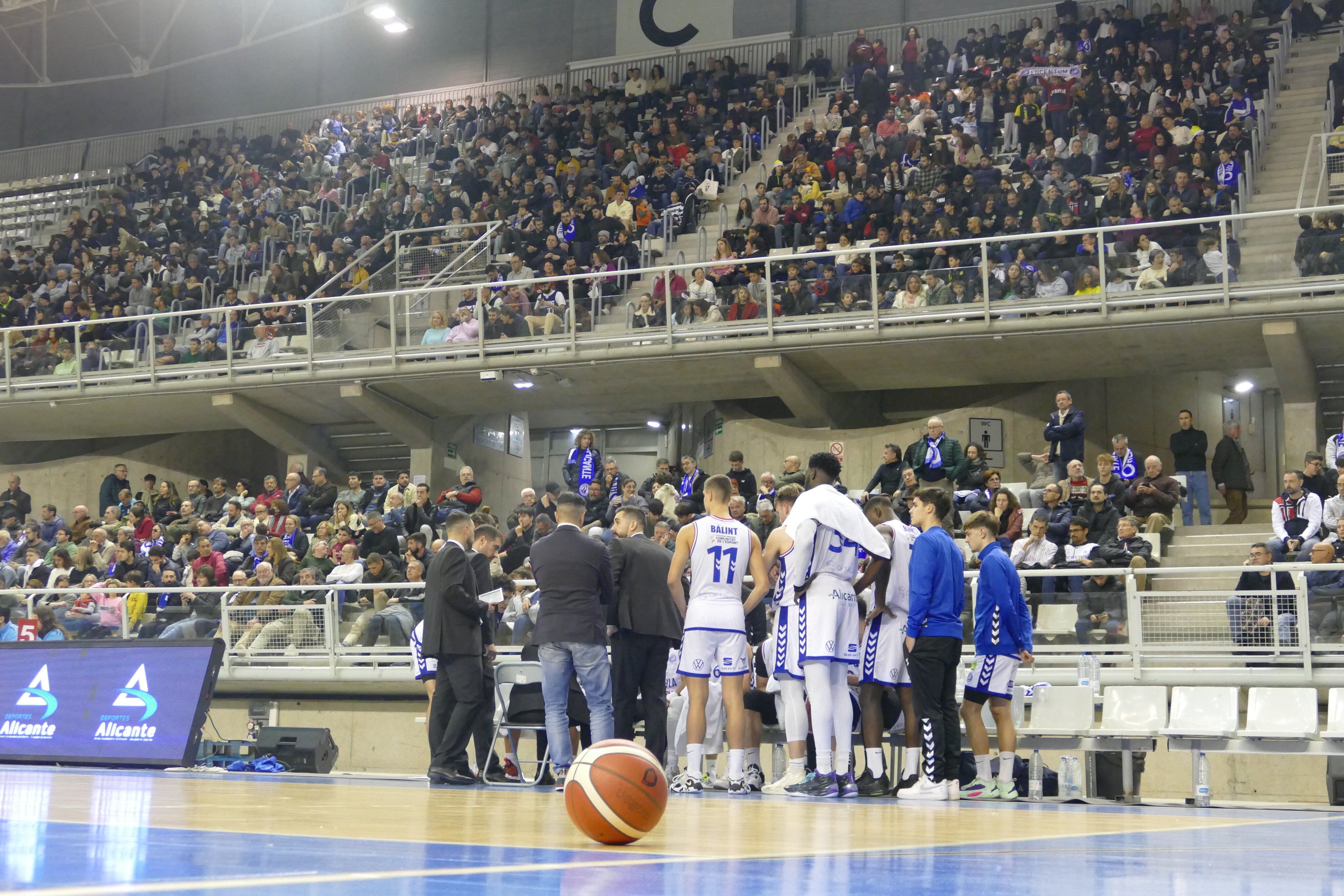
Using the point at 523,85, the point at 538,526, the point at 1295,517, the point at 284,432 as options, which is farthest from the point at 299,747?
the point at 523,85

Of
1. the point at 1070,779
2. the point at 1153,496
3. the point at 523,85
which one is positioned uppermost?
the point at 523,85

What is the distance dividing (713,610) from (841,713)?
94cm

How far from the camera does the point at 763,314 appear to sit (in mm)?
19094

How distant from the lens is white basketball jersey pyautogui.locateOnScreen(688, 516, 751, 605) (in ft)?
27.9

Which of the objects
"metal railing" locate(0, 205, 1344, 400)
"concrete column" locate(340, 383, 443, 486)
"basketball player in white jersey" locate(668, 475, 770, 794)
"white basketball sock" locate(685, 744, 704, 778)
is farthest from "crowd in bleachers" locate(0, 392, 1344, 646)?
"white basketball sock" locate(685, 744, 704, 778)

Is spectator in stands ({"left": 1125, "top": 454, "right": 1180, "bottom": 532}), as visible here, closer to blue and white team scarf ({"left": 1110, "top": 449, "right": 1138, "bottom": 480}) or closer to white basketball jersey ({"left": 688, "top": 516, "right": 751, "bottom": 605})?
blue and white team scarf ({"left": 1110, "top": 449, "right": 1138, "bottom": 480})

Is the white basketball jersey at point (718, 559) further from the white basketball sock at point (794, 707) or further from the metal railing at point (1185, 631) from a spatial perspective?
the metal railing at point (1185, 631)

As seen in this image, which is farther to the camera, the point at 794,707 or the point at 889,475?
the point at 889,475

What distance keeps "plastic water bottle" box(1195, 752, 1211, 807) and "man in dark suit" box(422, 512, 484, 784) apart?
458 cm

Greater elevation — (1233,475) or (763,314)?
(763,314)

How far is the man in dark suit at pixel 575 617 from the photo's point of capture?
851 cm

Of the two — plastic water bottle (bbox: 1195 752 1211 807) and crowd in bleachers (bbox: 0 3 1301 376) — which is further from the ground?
crowd in bleachers (bbox: 0 3 1301 376)

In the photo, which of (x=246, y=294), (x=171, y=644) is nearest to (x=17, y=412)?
(x=246, y=294)

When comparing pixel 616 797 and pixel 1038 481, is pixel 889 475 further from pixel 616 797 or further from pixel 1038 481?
pixel 616 797
